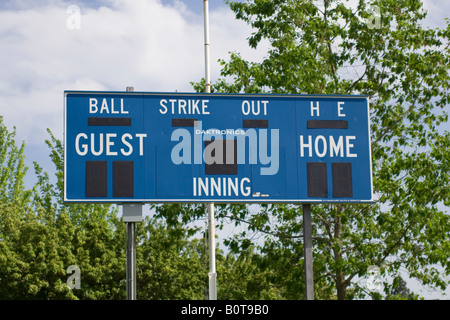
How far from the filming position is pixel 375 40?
782 inches

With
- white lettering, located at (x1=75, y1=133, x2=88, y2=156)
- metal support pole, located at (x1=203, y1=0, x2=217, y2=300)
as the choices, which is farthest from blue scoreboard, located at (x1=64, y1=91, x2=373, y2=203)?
metal support pole, located at (x1=203, y1=0, x2=217, y2=300)

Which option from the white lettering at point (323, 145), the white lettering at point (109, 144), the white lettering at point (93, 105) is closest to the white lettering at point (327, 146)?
the white lettering at point (323, 145)

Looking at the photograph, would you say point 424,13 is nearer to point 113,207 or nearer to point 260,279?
point 260,279

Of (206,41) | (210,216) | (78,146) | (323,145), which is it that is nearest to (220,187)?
(323,145)

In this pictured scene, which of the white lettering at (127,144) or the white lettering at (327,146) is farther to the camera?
the white lettering at (327,146)

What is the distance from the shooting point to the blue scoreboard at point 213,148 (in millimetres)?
12156

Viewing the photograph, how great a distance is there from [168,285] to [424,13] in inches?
705

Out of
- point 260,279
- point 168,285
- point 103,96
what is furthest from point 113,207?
point 103,96

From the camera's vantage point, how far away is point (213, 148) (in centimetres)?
1235

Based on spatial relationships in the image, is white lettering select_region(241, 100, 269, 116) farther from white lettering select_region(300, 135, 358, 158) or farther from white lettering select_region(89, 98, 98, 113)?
white lettering select_region(89, 98, 98, 113)

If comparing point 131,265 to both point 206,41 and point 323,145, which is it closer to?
point 323,145

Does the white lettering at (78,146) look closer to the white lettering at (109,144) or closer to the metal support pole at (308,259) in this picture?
the white lettering at (109,144)

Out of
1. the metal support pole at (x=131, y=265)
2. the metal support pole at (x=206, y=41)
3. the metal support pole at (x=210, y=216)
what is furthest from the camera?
the metal support pole at (x=206, y=41)

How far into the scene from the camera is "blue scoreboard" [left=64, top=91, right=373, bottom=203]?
39.9 feet
